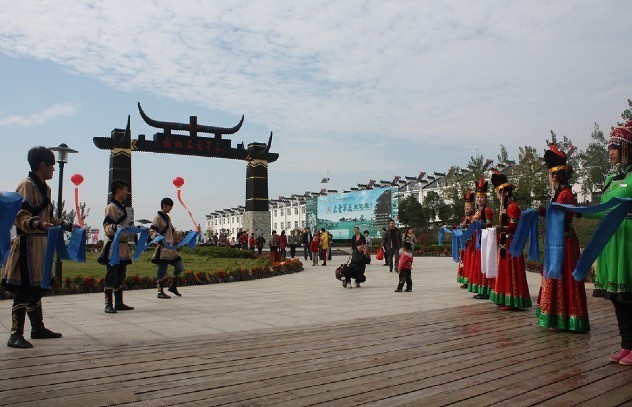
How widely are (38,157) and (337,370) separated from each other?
4066mm

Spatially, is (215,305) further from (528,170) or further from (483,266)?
(528,170)

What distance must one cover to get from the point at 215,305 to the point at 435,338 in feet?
15.2

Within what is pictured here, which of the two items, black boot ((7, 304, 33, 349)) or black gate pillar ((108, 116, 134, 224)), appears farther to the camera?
black gate pillar ((108, 116, 134, 224))

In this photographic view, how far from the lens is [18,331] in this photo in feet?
17.2

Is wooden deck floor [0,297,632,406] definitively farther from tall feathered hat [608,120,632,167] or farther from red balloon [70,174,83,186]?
red balloon [70,174,83,186]

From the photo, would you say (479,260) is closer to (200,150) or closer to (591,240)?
(591,240)

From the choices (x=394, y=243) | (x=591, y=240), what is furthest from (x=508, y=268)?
(x=394, y=243)

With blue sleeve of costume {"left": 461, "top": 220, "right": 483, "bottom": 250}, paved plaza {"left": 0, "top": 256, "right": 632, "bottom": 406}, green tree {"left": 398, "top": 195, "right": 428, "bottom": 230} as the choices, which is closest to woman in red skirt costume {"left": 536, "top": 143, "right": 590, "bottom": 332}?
paved plaza {"left": 0, "top": 256, "right": 632, "bottom": 406}

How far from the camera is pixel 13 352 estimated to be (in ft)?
16.1

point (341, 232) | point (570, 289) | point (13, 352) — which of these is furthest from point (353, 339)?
point (341, 232)

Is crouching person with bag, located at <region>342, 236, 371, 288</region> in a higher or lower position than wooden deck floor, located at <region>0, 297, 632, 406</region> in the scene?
higher

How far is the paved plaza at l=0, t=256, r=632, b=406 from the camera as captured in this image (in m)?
3.54

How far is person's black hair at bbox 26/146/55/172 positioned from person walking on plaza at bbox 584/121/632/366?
5.87 metres

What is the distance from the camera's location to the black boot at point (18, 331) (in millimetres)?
5103
